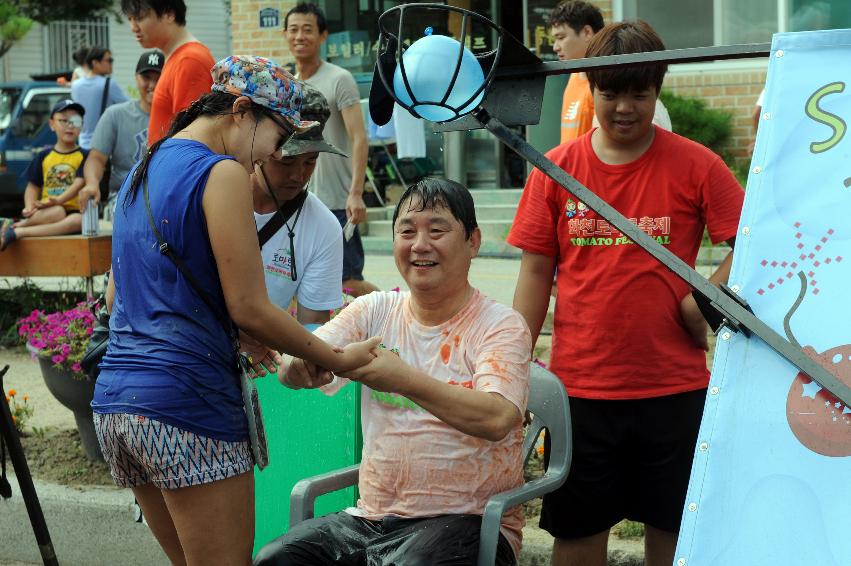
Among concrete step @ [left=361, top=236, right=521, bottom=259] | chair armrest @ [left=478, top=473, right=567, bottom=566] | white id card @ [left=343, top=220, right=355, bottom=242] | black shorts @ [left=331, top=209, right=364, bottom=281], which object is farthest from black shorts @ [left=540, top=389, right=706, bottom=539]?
concrete step @ [left=361, top=236, right=521, bottom=259]

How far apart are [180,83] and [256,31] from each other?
→ 25.2 ft

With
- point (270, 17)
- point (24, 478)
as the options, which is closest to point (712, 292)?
point (24, 478)

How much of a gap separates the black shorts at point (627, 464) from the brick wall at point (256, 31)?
9.58 metres

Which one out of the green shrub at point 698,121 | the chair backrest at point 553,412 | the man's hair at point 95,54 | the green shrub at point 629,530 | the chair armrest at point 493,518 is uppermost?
the man's hair at point 95,54

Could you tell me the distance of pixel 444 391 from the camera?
2.69 metres

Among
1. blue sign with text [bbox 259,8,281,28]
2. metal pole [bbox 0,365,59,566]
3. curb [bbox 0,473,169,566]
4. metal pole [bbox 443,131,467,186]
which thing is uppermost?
blue sign with text [bbox 259,8,281,28]

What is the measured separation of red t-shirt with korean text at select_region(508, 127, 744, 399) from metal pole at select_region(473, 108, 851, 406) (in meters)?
1.01

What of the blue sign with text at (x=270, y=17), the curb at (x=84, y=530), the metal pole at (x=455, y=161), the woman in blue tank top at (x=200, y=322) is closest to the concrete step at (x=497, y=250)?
the metal pole at (x=455, y=161)

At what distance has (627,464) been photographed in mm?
3195

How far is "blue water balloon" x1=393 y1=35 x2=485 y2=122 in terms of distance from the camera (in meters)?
2.04

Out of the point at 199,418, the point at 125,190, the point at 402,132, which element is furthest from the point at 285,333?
the point at 402,132

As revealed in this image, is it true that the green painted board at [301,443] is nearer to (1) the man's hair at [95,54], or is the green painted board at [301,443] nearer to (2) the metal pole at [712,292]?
(2) the metal pole at [712,292]

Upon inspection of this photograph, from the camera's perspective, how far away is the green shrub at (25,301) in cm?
820

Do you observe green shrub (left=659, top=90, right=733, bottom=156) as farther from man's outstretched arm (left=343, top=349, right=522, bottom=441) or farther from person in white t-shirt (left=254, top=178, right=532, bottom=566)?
man's outstretched arm (left=343, top=349, right=522, bottom=441)
